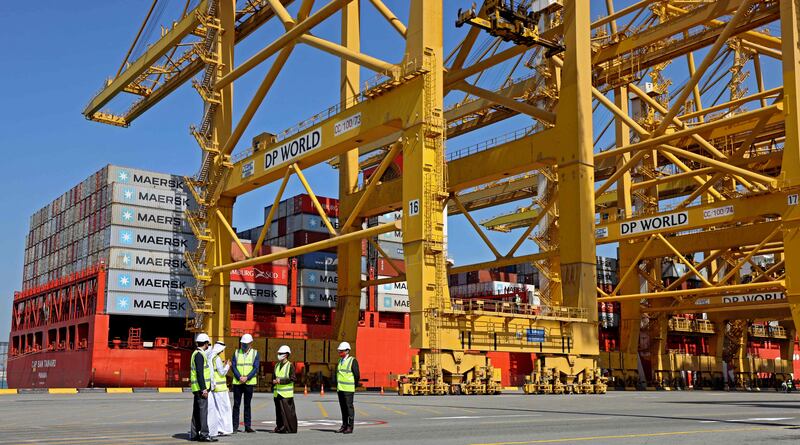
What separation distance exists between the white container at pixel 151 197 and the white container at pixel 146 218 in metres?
0.25

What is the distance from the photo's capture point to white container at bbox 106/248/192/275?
4066 centimetres

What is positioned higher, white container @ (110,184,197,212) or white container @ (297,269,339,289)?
white container @ (110,184,197,212)

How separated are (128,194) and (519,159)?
21783mm

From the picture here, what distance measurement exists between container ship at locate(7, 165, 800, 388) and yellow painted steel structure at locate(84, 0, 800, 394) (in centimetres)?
498

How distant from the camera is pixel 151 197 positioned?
42.3 m

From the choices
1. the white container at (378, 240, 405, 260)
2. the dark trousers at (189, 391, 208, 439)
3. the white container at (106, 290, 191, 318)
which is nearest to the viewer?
the dark trousers at (189, 391, 208, 439)

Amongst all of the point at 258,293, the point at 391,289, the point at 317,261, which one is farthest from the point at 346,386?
the point at 391,289

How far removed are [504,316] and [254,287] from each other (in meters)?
19.2

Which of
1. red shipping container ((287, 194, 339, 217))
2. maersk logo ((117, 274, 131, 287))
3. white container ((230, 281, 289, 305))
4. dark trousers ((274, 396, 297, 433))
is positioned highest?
red shipping container ((287, 194, 339, 217))

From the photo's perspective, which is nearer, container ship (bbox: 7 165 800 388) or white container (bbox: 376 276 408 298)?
container ship (bbox: 7 165 800 388)

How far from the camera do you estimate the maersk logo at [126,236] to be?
1618 inches

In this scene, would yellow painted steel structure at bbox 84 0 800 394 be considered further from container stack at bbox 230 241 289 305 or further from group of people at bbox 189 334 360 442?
group of people at bbox 189 334 360 442

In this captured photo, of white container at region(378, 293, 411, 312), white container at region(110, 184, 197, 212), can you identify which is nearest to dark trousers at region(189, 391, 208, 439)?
white container at region(110, 184, 197, 212)

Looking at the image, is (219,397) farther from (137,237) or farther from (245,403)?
(137,237)
